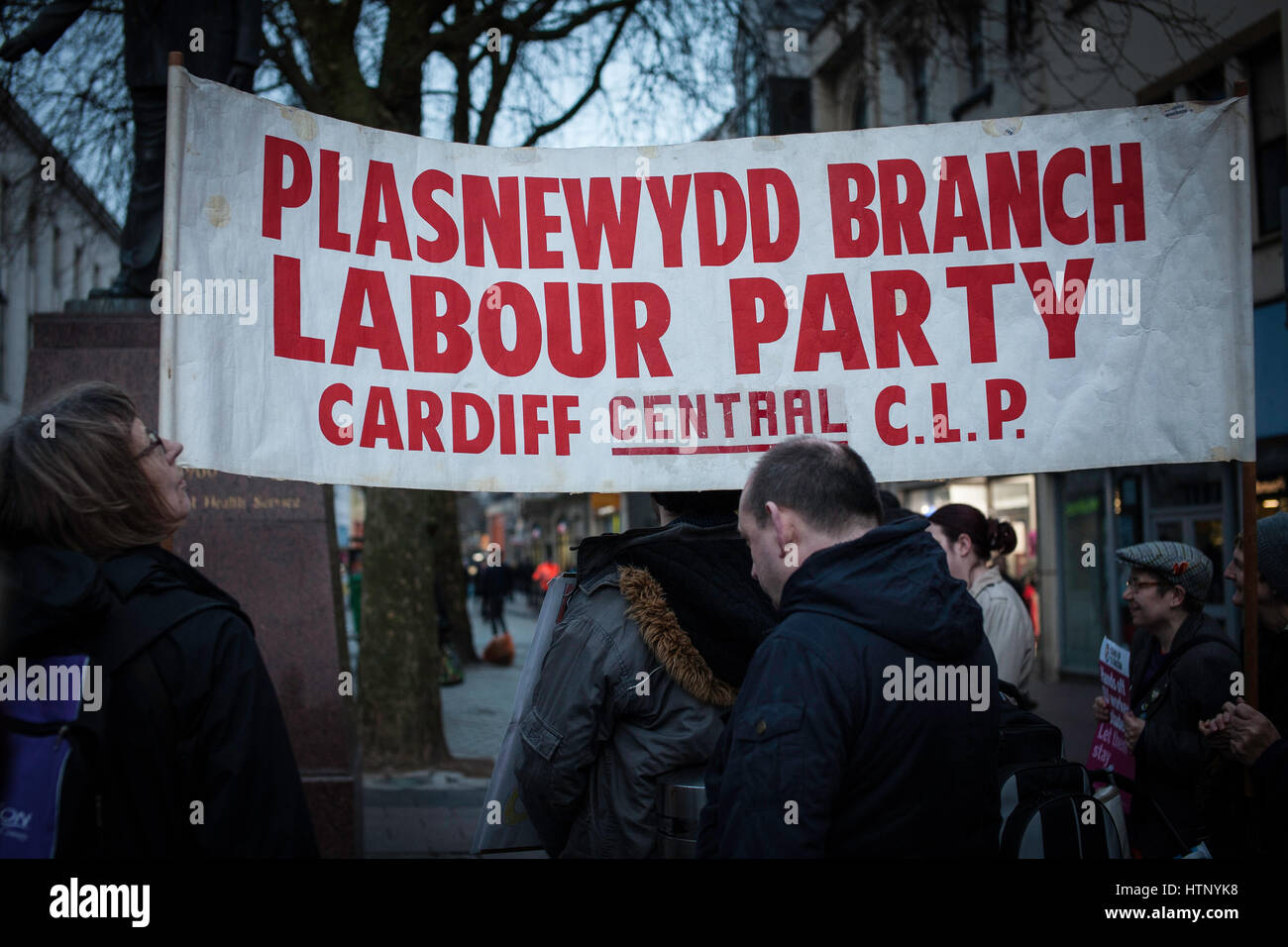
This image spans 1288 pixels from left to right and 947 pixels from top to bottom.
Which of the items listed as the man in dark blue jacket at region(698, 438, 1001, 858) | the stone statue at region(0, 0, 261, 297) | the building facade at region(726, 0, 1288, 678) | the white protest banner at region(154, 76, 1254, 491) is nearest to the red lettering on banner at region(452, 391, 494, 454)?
the white protest banner at region(154, 76, 1254, 491)

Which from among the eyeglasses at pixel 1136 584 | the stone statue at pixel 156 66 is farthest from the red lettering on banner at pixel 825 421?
the stone statue at pixel 156 66

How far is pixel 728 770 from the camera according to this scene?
1.94 meters

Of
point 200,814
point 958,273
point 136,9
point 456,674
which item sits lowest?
point 456,674

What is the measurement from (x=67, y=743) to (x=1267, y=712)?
300 cm

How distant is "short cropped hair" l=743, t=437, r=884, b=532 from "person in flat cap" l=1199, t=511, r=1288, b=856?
1.40 meters

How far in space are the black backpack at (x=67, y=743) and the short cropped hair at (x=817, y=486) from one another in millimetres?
1126

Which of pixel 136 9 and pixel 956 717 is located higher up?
pixel 136 9

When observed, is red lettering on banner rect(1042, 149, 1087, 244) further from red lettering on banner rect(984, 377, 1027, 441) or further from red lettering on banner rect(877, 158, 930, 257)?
red lettering on banner rect(984, 377, 1027, 441)

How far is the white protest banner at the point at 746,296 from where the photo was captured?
3.12 metres

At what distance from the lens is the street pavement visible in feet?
22.0
